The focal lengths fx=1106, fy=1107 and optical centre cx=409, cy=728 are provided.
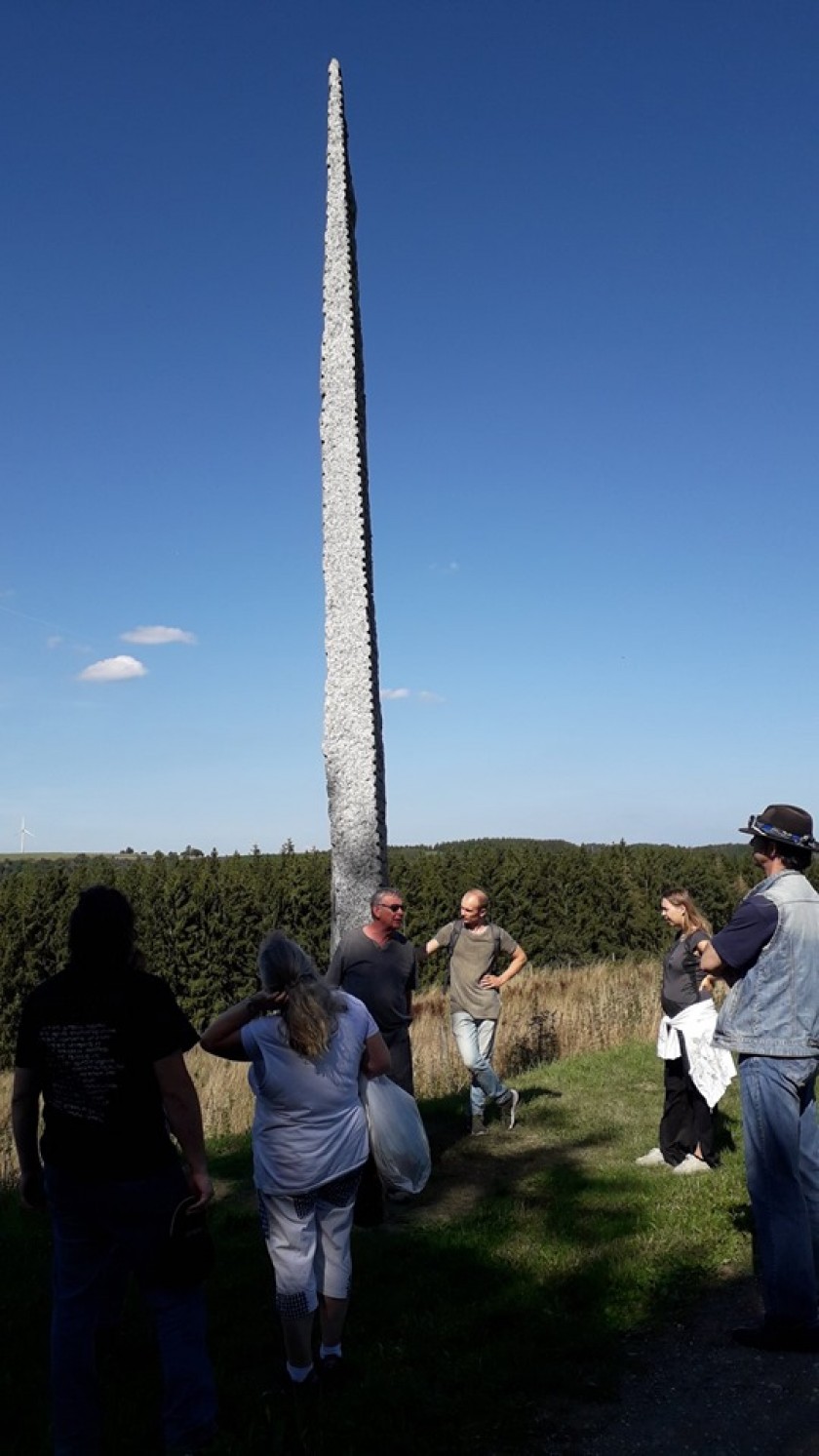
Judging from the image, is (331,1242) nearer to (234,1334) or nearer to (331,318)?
(234,1334)

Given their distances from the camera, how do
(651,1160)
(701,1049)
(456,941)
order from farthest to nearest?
(456,941) < (651,1160) < (701,1049)

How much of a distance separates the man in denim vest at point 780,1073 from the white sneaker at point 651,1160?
2.28 meters

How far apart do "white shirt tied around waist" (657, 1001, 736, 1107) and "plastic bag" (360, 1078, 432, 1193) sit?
2.23m

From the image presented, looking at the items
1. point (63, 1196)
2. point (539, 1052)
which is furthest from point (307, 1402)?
point (539, 1052)

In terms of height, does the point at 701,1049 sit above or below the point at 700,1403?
above

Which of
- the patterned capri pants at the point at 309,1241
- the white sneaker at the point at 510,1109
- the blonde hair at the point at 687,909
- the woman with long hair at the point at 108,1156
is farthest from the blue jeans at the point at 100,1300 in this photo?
the white sneaker at the point at 510,1109

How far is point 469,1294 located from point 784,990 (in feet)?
6.07

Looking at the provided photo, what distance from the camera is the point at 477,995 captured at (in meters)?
7.21

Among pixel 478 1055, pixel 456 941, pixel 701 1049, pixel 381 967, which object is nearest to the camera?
pixel 381 967

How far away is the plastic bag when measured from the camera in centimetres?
425

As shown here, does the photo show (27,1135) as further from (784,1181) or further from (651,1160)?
(651,1160)

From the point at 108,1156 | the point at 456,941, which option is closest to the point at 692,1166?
the point at 456,941

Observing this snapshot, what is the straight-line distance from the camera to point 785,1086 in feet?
13.1

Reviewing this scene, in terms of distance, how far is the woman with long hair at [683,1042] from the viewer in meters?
6.20
